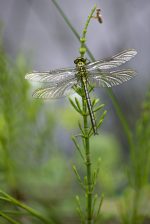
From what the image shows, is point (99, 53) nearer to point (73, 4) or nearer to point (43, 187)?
point (73, 4)

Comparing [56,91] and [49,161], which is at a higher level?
[56,91]

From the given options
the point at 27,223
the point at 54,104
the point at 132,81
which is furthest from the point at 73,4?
the point at 27,223

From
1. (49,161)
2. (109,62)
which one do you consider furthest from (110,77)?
(49,161)

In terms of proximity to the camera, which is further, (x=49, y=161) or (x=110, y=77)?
(x=49, y=161)

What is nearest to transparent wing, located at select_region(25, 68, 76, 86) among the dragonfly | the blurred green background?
the dragonfly

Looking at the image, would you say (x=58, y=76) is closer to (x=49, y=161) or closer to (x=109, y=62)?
(x=109, y=62)

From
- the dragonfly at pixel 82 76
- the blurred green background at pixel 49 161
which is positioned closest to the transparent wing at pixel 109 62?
the dragonfly at pixel 82 76

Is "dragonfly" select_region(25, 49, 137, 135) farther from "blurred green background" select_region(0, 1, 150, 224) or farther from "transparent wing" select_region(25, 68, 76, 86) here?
"blurred green background" select_region(0, 1, 150, 224)

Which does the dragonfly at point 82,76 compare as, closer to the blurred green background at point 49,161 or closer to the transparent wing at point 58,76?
the transparent wing at point 58,76
